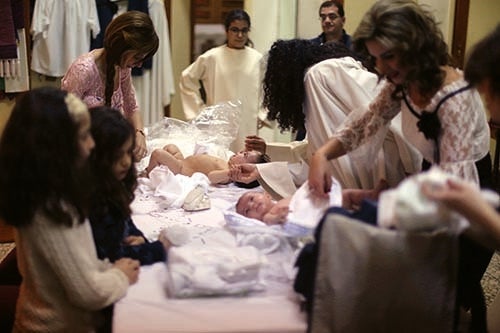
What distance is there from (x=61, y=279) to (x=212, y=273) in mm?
340

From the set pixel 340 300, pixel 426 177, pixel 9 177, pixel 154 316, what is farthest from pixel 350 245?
pixel 9 177

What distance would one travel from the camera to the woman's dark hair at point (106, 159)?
5.32 ft

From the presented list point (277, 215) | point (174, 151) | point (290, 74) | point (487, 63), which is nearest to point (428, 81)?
point (487, 63)

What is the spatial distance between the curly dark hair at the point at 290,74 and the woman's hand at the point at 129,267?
110 cm

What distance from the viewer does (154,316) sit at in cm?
145

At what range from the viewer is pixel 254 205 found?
220cm

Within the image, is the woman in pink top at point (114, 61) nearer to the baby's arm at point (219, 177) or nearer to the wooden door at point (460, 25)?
the baby's arm at point (219, 177)

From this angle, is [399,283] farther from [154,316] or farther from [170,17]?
[170,17]

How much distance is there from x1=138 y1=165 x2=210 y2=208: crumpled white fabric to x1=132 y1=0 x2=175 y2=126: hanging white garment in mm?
1919

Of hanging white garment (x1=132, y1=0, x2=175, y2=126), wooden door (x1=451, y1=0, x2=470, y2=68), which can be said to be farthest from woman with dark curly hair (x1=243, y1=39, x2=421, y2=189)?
hanging white garment (x1=132, y1=0, x2=175, y2=126)

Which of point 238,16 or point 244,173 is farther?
point 238,16

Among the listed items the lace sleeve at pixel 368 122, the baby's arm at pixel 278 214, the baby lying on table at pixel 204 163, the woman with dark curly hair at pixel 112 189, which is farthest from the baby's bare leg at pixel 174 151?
the woman with dark curly hair at pixel 112 189

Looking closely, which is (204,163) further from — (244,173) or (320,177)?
(320,177)

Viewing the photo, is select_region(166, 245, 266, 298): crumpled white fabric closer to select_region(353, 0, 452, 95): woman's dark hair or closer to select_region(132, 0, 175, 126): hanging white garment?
select_region(353, 0, 452, 95): woman's dark hair
